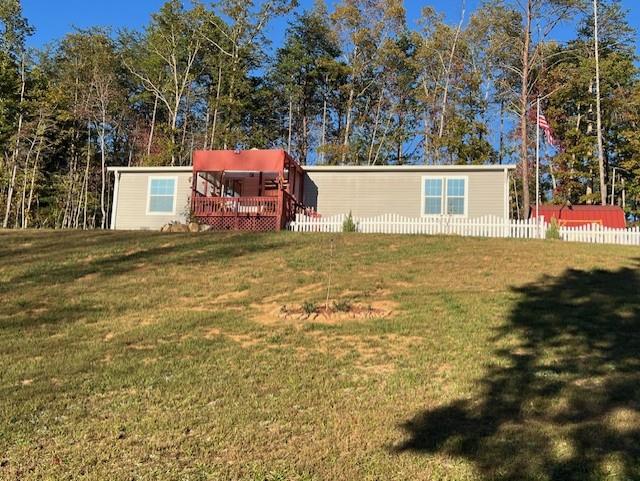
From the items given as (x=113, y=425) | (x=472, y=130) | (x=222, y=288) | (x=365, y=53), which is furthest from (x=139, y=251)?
(x=365, y=53)

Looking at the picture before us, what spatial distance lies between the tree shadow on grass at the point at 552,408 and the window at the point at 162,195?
15.7 meters

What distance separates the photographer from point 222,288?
9219mm

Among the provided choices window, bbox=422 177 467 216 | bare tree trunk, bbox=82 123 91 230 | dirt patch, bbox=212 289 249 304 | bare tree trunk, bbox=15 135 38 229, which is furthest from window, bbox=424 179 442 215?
bare tree trunk, bbox=15 135 38 229

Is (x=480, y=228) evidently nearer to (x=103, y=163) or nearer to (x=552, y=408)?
(x=552, y=408)

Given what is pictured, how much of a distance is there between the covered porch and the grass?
779 centimetres

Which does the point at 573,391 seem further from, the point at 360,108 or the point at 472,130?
the point at 360,108

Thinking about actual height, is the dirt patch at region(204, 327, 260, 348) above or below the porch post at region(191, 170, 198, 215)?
below

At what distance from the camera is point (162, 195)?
20797 mm

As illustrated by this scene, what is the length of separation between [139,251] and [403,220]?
7.82 m

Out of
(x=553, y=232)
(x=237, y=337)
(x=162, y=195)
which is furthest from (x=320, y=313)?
(x=162, y=195)

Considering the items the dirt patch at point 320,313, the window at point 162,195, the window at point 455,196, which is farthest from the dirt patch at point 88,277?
the window at point 455,196

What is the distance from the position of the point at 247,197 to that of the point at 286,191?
130 cm

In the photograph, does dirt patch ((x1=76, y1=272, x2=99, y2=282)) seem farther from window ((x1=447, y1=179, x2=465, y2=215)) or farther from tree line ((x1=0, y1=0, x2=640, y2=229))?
tree line ((x1=0, y1=0, x2=640, y2=229))

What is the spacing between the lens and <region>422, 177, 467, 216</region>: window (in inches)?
750
